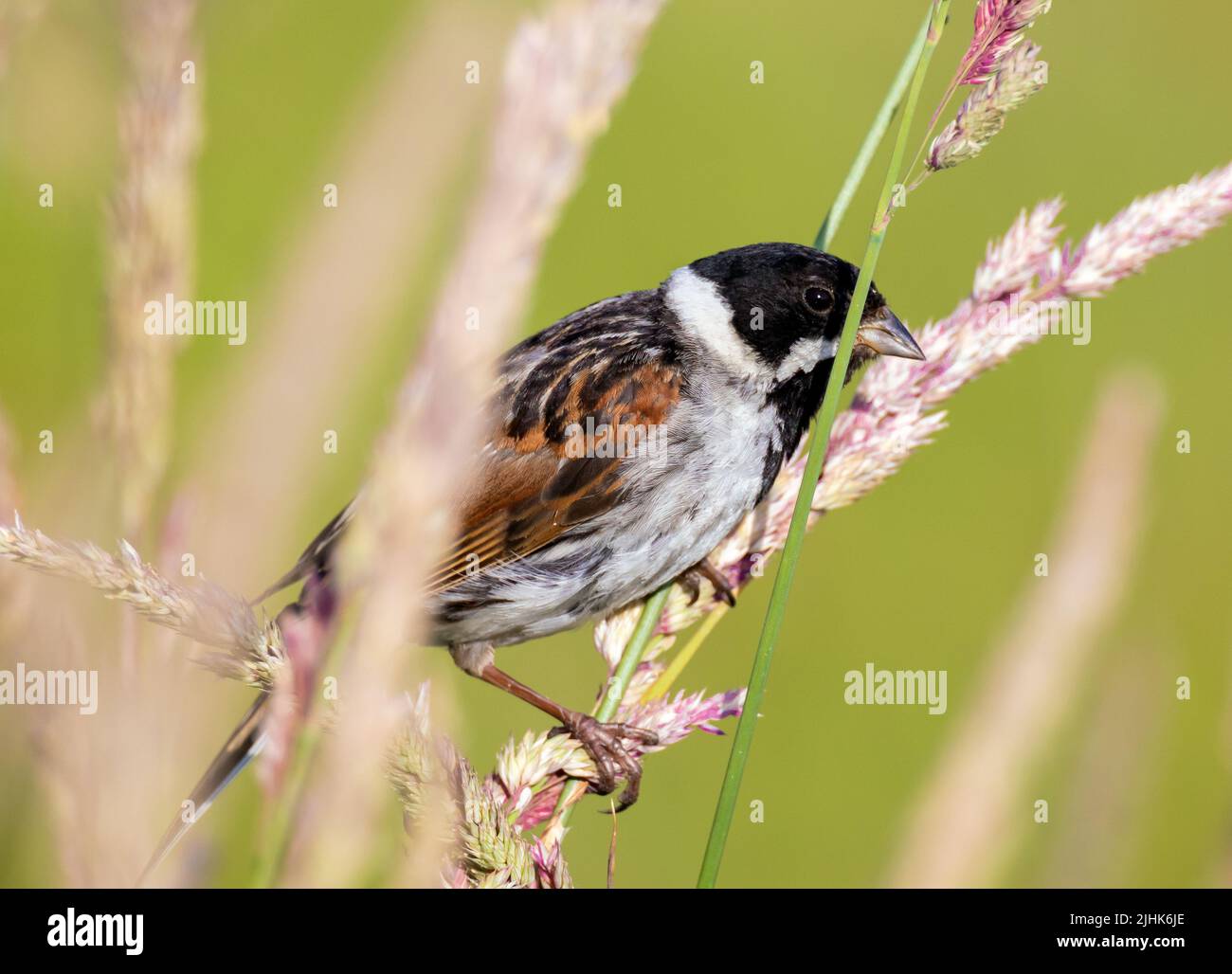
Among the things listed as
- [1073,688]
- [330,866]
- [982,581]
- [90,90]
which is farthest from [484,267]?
[982,581]

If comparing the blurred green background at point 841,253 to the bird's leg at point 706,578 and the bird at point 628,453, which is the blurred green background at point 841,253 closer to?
the bird at point 628,453

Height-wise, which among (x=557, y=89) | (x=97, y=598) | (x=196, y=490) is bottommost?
(x=97, y=598)

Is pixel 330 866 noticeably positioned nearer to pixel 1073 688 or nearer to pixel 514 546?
pixel 1073 688

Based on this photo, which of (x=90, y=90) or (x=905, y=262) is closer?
(x=90, y=90)

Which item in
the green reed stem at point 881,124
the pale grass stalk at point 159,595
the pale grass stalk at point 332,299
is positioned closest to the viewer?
the pale grass stalk at point 159,595

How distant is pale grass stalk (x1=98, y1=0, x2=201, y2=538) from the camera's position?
4.83 feet

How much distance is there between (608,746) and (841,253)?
4919 mm

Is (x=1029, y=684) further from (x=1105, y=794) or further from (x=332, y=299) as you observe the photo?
(x=332, y=299)

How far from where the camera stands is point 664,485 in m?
2.88

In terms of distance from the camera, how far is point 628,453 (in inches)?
115

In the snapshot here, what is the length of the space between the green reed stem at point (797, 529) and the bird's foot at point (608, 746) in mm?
542

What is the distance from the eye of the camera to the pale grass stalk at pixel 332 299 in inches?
51.2

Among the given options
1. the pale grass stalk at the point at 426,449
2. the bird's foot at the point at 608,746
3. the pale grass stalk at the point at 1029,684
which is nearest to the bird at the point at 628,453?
the bird's foot at the point at 608,746
